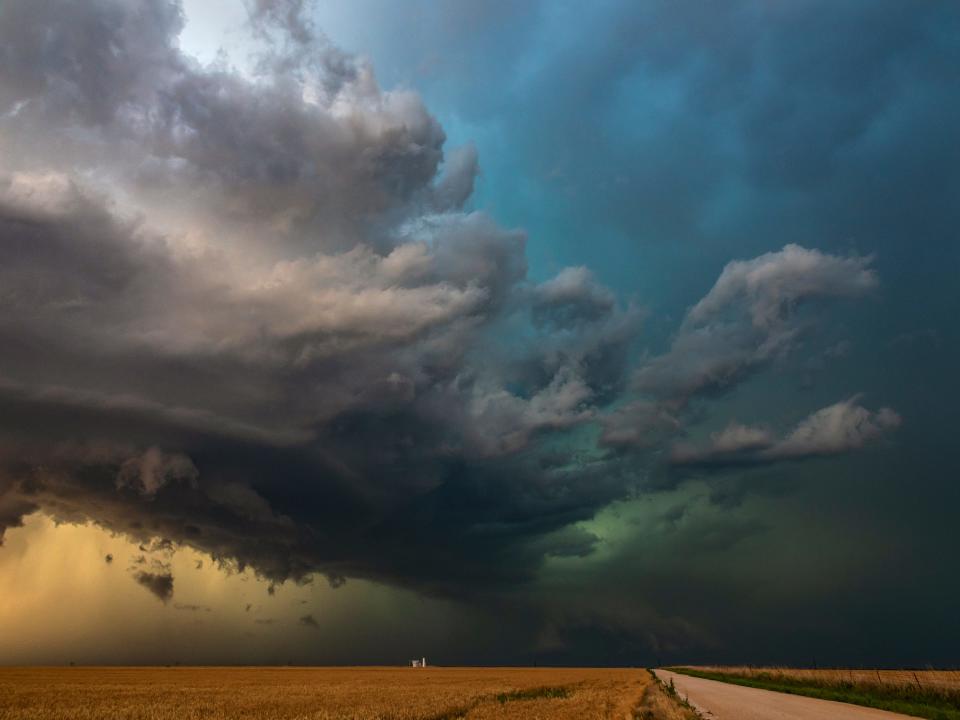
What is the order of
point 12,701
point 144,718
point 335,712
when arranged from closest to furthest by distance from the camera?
point 144,718 < point 335,712 < point 12,701

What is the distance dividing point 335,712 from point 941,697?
37.5 metres

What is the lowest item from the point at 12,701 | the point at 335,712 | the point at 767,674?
the point at 767,674

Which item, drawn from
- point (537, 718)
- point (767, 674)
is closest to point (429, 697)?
point (537, 718)

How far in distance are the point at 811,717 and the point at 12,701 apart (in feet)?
166

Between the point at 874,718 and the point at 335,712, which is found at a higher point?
the point at 335,712

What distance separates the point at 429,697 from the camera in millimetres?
51188

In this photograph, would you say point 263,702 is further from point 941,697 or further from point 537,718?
point 941,697

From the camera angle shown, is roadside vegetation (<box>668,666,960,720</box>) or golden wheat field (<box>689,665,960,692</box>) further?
golden wheat field (<box>689,665,960,692</box>)

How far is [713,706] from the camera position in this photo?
3825cm

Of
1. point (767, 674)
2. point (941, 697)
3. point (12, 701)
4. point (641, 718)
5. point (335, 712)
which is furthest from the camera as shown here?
point (767, 674)

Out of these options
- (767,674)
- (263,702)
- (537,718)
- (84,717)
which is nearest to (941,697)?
(537,718)

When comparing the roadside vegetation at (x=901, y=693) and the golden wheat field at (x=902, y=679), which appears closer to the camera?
the roadside vegetation at (x=901, y=693)

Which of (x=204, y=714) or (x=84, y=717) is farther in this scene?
(x=204, y=714)

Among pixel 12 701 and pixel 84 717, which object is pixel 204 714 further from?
pixel 12 701
